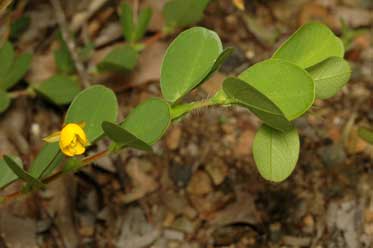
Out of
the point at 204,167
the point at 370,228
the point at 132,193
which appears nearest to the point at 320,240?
the point at 370,228

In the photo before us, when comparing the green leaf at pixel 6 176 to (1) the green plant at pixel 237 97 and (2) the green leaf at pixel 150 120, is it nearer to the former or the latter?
(1) the green plant at pixel 237 97

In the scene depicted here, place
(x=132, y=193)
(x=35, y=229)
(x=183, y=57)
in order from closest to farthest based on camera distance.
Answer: (x=183, y=57) < (x=35, y=229) < (x=132, y=193)

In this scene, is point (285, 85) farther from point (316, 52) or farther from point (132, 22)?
point (132, 22)

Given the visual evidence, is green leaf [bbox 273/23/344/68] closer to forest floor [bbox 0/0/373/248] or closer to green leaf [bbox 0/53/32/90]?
forest floor [bbox 0/0/373/248]

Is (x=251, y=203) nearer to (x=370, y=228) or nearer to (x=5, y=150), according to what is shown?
(x=370, y=228)

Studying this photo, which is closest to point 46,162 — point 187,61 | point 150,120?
point 150,120

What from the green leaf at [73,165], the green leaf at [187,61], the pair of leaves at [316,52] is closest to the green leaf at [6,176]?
the green leaf at [73,165]
